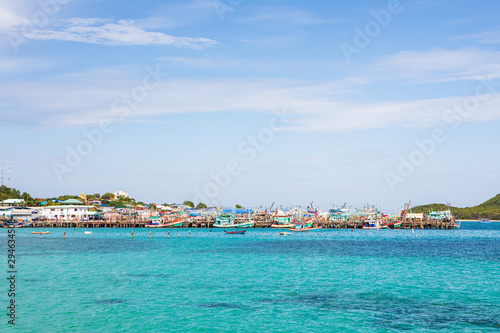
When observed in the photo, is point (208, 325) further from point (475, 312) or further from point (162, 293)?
point (475, 312)

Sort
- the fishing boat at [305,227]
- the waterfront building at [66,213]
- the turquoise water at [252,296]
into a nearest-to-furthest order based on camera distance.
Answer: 1. the turquoise water at [252,296]
2. the fishing boat at [305,227]
3. the waterfront building at [66,213]

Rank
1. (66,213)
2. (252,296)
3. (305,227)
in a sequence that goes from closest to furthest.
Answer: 1. (252,296)
2. (305,227)
3. (66,213)

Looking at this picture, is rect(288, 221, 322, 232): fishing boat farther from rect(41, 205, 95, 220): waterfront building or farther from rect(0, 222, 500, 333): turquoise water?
rect(0, 222, 500, 333): turquoise water

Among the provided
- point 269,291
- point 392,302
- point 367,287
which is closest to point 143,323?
point 269,291

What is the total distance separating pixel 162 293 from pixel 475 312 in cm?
2442

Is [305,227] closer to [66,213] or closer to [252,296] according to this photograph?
[66,213]

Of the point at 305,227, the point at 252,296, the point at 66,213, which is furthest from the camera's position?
the point at 66,213

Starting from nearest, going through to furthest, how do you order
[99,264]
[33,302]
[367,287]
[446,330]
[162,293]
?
[446,330], [33,302], [162,293], [367,287], [99,264]

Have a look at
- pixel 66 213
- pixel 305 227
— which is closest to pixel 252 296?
pixel 305 227

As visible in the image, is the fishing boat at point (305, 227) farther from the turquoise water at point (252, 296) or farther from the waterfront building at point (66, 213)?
the turquoise water at point (252, 296)

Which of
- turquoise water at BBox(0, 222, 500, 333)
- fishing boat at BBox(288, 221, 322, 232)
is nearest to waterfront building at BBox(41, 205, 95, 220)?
fishing boat at BBox(288, 221, 322, 232)

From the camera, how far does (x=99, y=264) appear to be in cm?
5884

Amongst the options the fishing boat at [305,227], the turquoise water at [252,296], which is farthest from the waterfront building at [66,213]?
the turquoise water at [252,296]

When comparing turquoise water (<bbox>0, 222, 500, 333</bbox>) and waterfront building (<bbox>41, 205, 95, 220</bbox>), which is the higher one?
waterfront building (<bbox>41, 205, 95, 220</bbox>)
